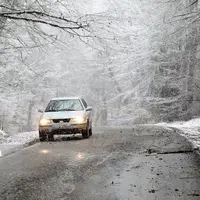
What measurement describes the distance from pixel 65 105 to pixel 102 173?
9907 millimetres

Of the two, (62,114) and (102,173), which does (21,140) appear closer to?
(62,114)

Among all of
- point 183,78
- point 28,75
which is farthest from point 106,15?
point 28,75

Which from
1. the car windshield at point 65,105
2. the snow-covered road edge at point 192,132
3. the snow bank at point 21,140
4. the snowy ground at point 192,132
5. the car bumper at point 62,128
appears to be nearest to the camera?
the snow-covered road edge at point 192,132

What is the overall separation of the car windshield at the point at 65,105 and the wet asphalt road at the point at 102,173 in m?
4.26

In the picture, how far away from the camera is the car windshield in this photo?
1923cm

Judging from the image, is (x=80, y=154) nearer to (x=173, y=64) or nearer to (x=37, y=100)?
(x=173, y=64)

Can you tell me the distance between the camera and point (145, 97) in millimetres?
34000

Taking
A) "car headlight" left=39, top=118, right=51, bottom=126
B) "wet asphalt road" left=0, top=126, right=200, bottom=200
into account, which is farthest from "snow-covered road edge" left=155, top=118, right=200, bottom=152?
"car headlight" left=39, top=118, right=51, bottom=126

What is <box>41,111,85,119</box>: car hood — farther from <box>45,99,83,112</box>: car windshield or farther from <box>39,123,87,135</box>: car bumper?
<box>45,99,83,112</box>: car windshield

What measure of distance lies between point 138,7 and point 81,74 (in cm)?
1780

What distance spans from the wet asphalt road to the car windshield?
426 centimetres

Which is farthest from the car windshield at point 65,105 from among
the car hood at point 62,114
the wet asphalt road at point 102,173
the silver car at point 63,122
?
the wet asphalt road at point 102,173

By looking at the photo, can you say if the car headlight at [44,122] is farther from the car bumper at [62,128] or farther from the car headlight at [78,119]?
the car headlight at [78,119]

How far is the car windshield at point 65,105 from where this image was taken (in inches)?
757
